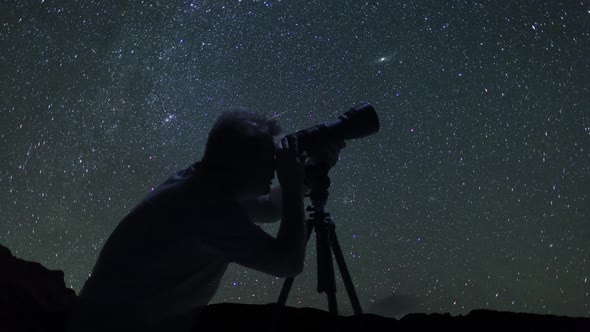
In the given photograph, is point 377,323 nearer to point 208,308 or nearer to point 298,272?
point 298,272

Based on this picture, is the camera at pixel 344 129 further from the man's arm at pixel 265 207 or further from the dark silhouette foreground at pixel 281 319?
the dark silhouette foreground at pixel 281 319

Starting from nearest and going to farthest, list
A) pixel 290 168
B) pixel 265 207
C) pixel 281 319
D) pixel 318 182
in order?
pixel 281 319 < pixel 290 168 < pixel 318 182 < pixel 265 207

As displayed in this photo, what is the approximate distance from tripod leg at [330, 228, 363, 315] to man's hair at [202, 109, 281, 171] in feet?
1.31

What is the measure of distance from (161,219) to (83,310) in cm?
35

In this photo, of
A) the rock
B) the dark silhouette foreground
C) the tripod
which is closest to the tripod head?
the tripod

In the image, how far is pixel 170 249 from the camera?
1404 millimetres

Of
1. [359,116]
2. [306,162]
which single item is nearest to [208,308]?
[306,162]

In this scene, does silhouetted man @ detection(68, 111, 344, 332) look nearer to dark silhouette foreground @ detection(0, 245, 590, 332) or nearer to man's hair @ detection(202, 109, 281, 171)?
man's hair @ detection(202, 109, 281, 171)

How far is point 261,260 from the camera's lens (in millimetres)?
1408

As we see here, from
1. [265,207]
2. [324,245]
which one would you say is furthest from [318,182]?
[265,207]

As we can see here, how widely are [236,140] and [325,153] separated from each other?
35cm

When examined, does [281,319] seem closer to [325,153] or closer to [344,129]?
[325,153]

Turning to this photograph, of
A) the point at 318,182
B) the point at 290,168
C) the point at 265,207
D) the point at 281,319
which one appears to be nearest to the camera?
the point at 281,319

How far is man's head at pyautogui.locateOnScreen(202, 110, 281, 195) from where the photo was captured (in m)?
1.55
